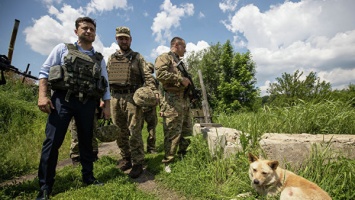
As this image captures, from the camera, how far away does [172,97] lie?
4.33 metres

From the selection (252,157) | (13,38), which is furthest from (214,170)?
(13,38)

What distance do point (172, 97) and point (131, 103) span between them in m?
0.81

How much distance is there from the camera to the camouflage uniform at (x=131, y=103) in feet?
13.7

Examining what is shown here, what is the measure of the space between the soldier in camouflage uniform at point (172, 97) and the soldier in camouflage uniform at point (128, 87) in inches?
13.0

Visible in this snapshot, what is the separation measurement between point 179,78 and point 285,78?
40.2ft

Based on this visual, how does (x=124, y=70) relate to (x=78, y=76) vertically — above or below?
above

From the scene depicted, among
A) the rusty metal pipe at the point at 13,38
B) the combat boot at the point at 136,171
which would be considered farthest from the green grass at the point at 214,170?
the rusty metal pipe at the point at 13,38

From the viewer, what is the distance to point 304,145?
10.8ft

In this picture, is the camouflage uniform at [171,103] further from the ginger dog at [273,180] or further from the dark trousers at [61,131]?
the ginger dog at [273,180]

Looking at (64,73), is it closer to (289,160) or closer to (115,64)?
(115,64)

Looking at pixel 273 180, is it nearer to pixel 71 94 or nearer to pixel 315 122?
pixel 315 122

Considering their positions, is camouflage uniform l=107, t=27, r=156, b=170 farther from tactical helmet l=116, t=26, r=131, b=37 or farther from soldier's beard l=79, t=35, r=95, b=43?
soldier's beard l=79, t=35, r=95, b=43

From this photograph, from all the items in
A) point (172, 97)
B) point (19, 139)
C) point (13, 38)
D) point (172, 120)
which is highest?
point (13, 38)

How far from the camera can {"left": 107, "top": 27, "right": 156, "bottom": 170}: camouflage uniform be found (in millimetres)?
4172
